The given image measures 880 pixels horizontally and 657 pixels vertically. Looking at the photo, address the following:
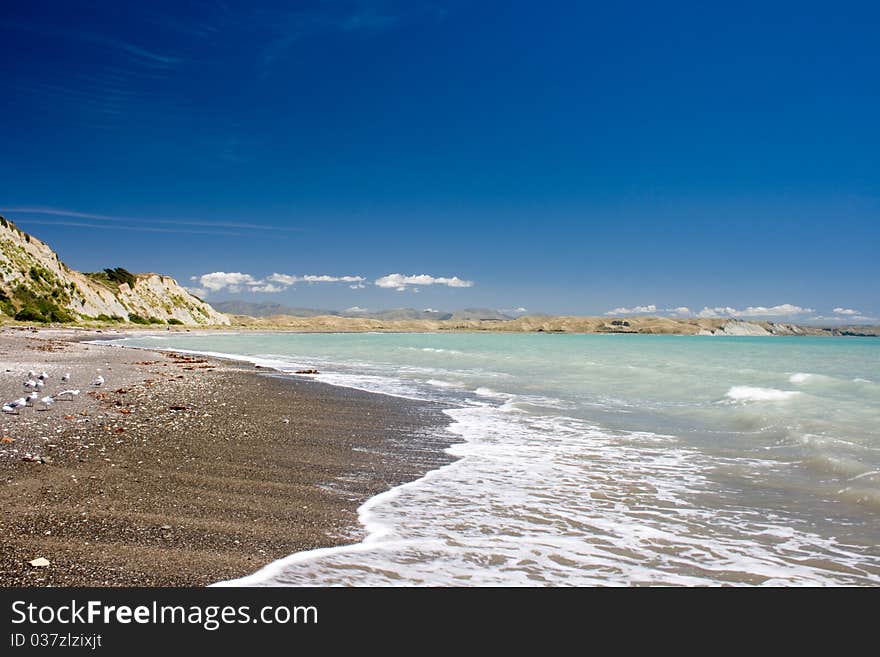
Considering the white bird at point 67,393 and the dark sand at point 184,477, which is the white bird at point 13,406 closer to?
the dark sand at point 184,477

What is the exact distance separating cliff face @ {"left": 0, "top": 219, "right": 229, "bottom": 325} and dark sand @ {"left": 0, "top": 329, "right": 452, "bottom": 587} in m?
66.6

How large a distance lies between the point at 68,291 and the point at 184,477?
88508 mm

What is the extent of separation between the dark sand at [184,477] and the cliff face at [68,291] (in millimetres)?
66553

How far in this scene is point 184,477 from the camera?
22.6 feet

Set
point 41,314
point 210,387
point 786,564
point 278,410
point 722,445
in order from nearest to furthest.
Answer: point 786,564 < point 722,445 < point 278,410 < point 210,387 < point 41,314

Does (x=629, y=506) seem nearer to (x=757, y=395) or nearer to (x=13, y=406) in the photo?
(x=13, y=406)

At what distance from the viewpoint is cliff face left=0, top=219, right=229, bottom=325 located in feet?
220

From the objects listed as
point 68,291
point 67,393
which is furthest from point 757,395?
point 68,291

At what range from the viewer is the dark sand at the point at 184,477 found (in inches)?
172

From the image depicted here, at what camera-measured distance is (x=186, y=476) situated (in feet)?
22.7
